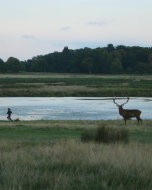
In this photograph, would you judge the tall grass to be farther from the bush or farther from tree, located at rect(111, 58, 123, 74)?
tree, located at rect(111, 58, 123, 74)

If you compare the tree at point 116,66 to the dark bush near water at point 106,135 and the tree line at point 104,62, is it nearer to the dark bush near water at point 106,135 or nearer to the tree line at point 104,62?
the tree line at point 104,62

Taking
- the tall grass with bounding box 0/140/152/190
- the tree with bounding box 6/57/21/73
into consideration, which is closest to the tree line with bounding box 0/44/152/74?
the tree with bounding box 6/57/21/73

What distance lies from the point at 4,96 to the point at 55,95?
6812 millimetres

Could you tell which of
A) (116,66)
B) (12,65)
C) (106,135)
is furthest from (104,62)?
(106,135)

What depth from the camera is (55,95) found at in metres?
80.1

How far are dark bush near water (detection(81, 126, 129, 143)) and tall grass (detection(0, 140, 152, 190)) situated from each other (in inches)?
174

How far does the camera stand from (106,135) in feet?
65.1

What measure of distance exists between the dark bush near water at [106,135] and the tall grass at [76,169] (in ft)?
14.5

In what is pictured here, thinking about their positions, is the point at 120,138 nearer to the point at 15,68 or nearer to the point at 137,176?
the point at 137,176

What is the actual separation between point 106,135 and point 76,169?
7.65 m

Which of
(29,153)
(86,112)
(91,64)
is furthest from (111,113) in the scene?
(91,64)

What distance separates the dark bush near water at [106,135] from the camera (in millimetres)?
19656

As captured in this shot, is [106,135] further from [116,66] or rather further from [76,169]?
[116,66]

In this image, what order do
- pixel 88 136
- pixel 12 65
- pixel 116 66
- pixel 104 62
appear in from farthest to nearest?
pixel 12 65, pixel 116 66, pixel 104 62, pixel 88 136
